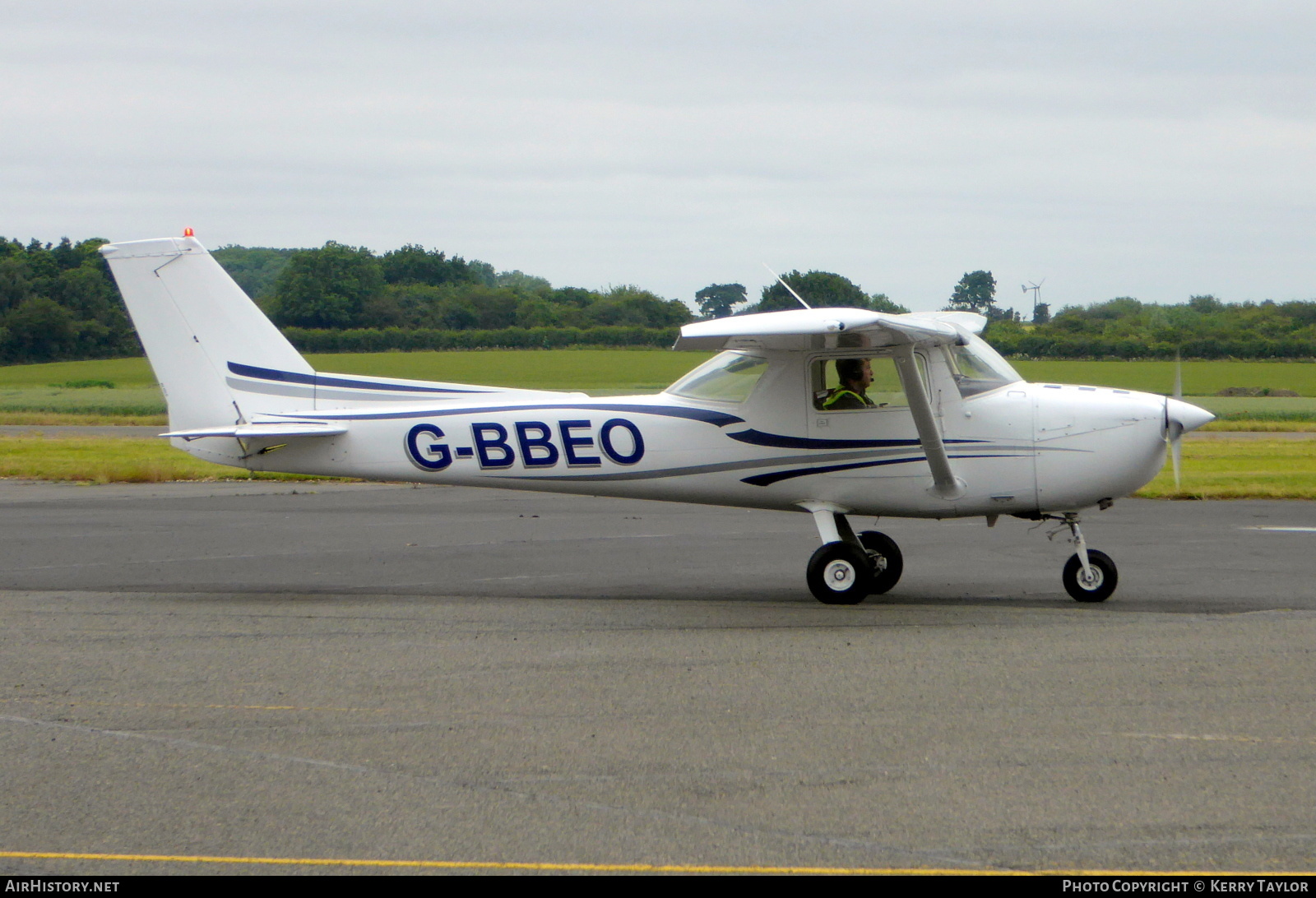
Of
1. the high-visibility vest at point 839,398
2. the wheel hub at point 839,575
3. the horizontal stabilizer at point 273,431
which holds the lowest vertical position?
the wheel hub at point 839,575

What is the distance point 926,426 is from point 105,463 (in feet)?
64.1

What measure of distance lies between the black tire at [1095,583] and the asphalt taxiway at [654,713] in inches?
11.2

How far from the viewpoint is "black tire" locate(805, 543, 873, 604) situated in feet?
30.7

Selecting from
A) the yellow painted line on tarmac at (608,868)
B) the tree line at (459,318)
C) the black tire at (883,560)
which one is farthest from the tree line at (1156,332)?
the yellow painted line on tarmac at (608,868)

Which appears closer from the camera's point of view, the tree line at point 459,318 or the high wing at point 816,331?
the high wing at point 816,331

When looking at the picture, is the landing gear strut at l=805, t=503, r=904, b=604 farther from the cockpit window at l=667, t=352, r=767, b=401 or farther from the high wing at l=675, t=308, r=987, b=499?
the cockpit window at l=667, t=352, r=767, b=401

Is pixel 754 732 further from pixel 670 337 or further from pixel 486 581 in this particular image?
pixel 670 337

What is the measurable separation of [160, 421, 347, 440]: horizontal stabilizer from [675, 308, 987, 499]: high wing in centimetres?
315

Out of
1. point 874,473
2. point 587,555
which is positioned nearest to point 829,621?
point 874,473

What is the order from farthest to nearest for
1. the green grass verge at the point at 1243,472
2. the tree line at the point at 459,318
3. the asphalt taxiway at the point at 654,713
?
the tree line at the point at 459,318, the green grass verge at the point at 1243,472, the asphalt taxiway at the point at 654,713

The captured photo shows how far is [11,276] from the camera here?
6425 centimetres

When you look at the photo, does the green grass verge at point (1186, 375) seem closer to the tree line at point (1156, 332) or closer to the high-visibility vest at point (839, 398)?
the tree line at point (1156, 332)

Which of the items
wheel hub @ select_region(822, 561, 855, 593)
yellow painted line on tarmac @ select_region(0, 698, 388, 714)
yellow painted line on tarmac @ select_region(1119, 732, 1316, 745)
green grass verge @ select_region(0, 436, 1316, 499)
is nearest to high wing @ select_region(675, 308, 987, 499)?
wheel hub @ select_region(822, 561, 855, 593)

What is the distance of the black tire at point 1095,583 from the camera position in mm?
9383
